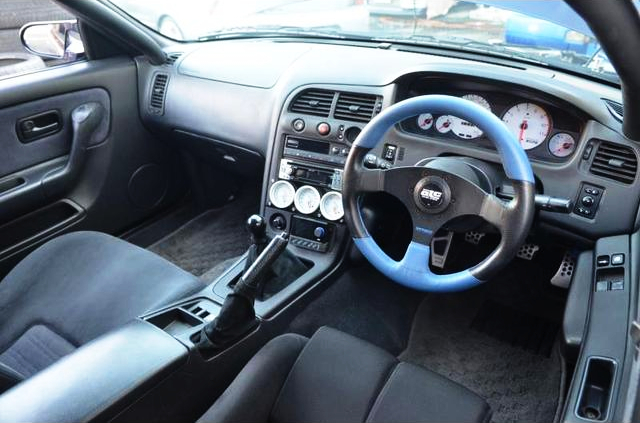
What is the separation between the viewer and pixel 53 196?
2037 mm

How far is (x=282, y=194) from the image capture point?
5.82 feet

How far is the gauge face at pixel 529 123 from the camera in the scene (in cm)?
147

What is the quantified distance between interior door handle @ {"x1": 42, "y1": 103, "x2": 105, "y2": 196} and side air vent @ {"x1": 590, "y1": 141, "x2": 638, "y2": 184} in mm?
1685

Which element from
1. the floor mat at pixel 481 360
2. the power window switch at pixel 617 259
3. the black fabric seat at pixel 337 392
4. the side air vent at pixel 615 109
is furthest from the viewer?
the floor mat at pixel 481 360

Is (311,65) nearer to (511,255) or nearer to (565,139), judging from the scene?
(565,139)

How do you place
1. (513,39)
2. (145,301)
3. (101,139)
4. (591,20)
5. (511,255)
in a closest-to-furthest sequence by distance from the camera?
1. (591,20)
2. (511,255)
3. (145,301)
4. (513,39)
5. (101,139)

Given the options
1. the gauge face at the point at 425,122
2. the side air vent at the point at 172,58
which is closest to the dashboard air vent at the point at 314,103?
the gauge face at the point at 425,122

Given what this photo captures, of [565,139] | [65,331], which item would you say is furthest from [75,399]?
[565,139]

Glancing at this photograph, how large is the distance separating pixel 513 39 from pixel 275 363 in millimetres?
1246

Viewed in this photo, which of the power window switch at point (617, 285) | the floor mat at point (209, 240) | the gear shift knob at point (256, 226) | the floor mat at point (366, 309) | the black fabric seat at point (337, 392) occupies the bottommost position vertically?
the floor mat at point (209, 240)

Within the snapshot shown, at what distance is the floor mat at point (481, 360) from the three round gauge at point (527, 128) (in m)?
0.72

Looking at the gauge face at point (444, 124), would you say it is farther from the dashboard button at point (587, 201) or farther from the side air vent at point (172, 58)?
the side air vent at point (172, 58)

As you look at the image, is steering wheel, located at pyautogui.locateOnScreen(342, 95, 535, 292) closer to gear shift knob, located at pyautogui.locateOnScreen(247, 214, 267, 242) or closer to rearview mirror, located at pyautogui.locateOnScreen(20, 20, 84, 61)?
gear shift knob, located at pyautogui.locateOnScreen(247, 214, 267, 242)

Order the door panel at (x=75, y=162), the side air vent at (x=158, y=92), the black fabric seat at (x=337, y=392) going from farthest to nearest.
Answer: the side air vent at (x=158, y=92) < the door panel at (x=75, y=162) < the black fabric seat at (x=337, y=392)
